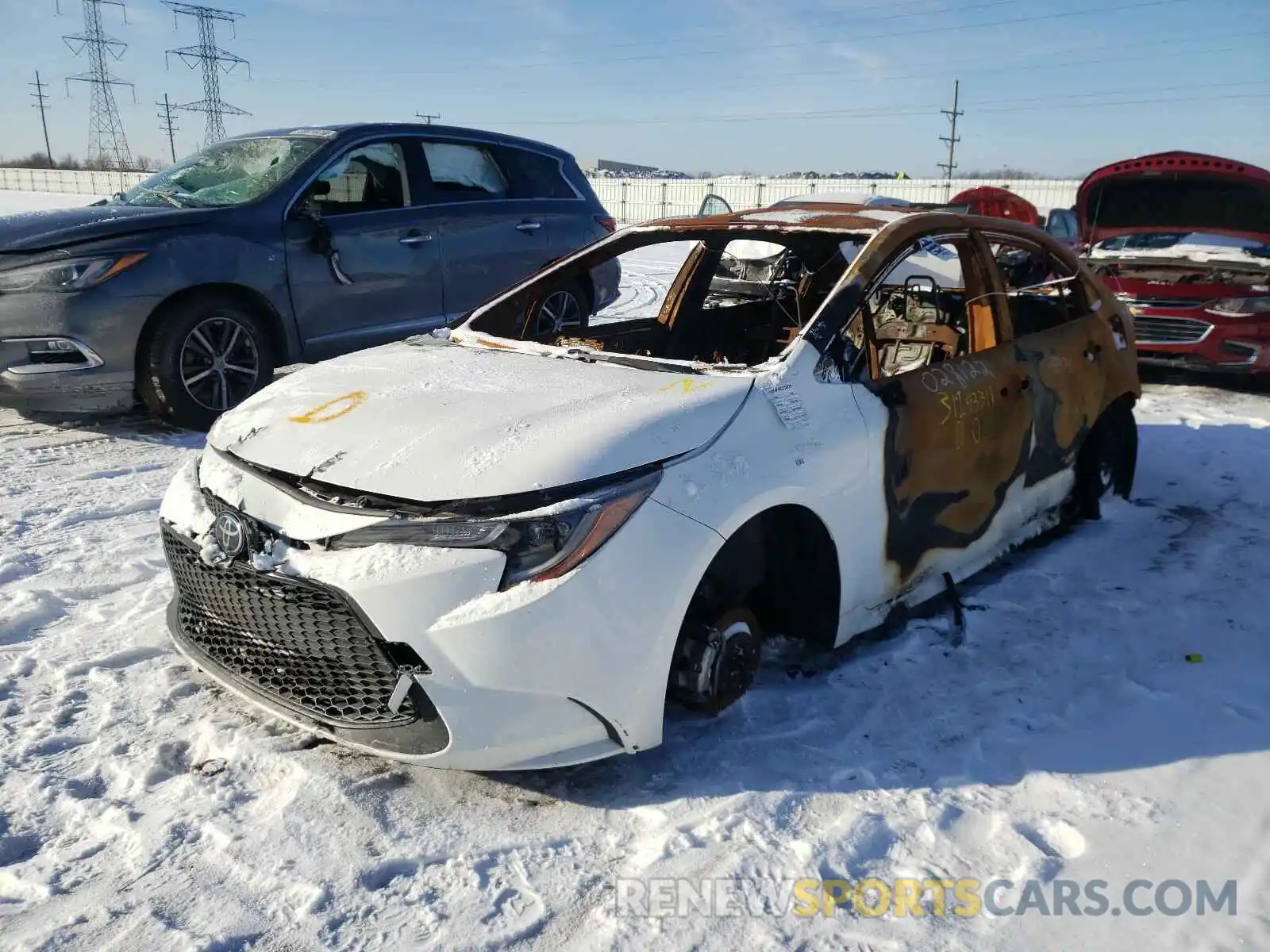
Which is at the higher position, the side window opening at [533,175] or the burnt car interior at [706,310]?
the side window opening at [533,175]

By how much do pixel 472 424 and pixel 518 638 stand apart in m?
0.68

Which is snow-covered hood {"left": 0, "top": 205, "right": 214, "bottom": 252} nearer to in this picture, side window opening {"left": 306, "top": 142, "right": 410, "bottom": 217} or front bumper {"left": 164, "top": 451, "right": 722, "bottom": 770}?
side window opening {"left": 306, "top": 142, "right": 410, "bottom": 217}

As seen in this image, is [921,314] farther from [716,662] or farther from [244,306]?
[244,306]

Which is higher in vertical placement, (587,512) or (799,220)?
(799,220)

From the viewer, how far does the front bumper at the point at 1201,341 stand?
7648mm

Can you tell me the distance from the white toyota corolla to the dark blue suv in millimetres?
1655

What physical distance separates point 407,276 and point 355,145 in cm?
89

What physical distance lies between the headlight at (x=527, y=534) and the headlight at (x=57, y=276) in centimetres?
385

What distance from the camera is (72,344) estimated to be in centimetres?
532

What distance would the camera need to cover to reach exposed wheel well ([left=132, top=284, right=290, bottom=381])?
18.4ft

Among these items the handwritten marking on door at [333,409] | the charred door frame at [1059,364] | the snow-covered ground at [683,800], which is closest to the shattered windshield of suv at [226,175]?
the snow-covered ground at [683,800]

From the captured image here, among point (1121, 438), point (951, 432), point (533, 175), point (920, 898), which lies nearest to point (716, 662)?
point (920, 898)

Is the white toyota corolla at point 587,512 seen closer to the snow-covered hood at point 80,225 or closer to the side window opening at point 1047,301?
the side window opening at point 1047,301

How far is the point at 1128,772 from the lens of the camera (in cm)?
279
